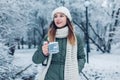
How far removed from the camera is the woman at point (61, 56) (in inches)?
191

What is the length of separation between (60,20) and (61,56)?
1.48 ft

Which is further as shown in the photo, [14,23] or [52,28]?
[14,23]

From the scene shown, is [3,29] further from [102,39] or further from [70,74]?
[102,39]

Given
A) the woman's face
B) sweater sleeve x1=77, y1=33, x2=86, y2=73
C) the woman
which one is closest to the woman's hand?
the woman

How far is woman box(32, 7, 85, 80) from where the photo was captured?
4.86m

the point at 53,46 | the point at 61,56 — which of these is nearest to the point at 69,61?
the point at 61,56

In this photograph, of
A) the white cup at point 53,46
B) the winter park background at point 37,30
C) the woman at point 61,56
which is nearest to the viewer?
the white cup at point 53,46

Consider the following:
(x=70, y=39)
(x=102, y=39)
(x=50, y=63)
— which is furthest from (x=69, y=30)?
(x=102, y=39)

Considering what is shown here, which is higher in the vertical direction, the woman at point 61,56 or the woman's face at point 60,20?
the woman's face at point 60,20

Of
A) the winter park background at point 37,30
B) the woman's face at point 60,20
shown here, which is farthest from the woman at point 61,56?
the winter park background at point 37,30

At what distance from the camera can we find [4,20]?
1891 cm

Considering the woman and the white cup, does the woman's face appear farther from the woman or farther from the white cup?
the white cup

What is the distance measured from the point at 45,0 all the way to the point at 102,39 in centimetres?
812

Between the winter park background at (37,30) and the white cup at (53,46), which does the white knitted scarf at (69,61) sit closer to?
the white cup at (53,46)
